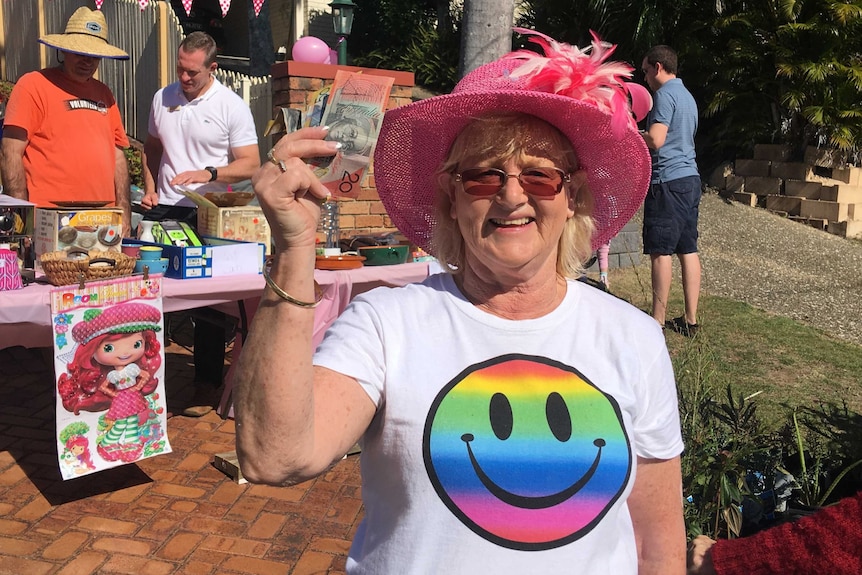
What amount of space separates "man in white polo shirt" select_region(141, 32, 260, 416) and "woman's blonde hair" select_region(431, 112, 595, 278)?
326cm

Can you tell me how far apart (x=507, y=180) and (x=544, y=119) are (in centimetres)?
18

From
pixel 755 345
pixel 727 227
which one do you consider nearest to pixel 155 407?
pixel 755 345

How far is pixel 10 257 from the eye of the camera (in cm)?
338

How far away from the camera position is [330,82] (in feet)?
22.4

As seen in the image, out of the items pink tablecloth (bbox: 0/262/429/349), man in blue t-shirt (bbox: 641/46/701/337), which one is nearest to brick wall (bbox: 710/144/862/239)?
man in blue t-shirt (bbox: 641/46/701/337)

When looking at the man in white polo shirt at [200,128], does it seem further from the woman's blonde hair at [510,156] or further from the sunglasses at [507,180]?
the sunglasses at [507,180]

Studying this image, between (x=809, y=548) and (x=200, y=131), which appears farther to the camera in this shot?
(x=200, y=131)

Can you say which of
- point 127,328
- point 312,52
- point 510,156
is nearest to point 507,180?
point 510,156

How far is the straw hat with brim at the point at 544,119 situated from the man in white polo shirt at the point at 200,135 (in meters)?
3.10

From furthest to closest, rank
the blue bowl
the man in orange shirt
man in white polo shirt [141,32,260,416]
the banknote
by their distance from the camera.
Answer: man in white polo shirt [141,32,260,416]
the man in orange shirt
the blue bowl
the banknote

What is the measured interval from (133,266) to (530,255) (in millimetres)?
2439

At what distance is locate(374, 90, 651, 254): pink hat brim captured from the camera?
66.4 inches

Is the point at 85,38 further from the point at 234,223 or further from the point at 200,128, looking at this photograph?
the point at 234,223

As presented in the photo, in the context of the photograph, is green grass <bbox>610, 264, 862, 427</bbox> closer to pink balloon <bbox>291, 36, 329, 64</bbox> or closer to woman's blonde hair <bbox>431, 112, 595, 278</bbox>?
woman's blonde hair <bbox>431, 112, 595, 278</bbox>
